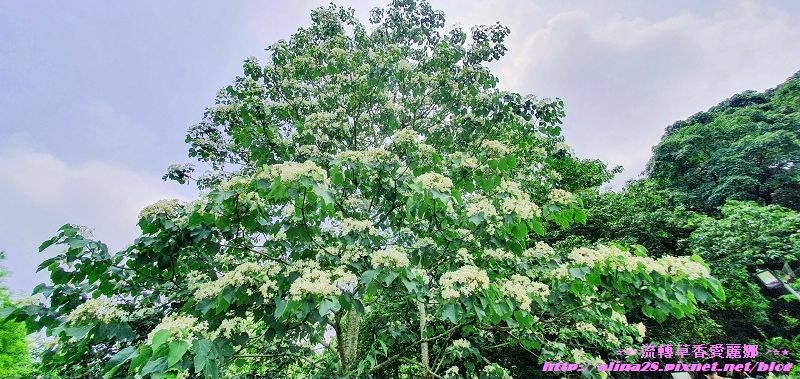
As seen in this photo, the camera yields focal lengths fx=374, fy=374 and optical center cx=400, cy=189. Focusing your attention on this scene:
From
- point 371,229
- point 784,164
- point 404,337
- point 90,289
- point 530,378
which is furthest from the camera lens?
point 784,164

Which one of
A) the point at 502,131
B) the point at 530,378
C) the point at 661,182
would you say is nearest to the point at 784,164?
the point at 661,182

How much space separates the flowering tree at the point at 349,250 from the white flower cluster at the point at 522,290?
18mm

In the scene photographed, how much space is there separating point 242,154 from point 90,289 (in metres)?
3.71

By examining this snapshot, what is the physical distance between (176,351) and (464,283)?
202cm

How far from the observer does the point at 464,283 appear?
119 inches

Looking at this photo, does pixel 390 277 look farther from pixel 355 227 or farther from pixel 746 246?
pixel 746 246

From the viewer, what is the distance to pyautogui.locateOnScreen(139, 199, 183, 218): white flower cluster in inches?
139

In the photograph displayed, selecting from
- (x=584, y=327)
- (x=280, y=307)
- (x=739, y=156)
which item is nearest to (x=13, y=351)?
(x=280, y=307)

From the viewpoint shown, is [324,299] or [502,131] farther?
[502,131]

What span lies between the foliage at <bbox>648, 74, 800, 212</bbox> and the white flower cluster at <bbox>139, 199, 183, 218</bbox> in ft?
70.5

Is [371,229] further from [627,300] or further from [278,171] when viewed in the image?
[627,300]

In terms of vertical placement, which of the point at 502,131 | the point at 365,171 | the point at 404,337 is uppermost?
the point at 502,131

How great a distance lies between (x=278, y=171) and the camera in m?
3.12

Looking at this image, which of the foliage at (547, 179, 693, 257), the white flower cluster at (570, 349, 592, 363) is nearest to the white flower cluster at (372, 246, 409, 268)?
the white flower cluster at (570, 349, 592, 363)
